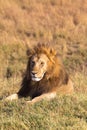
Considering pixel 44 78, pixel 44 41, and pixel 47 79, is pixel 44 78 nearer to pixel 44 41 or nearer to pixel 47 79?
pixel 47 79

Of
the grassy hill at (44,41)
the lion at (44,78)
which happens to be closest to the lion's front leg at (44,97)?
the lion at (44,78)

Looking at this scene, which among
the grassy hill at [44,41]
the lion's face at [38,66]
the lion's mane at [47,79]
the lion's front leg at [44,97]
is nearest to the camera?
the grassy hill at [44,41]

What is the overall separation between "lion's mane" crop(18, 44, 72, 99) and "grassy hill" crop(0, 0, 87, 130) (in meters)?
0.30

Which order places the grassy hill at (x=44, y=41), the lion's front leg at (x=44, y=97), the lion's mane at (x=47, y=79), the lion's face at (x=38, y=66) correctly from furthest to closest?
the lion's mane at (x=47, y=79) < the lion's face at (x=38, y=66) < the lion's front leg at (x=44, y=97) < the grassy hill at (x=44, y=41)

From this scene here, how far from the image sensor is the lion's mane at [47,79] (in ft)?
24.6

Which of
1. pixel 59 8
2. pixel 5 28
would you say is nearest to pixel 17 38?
pixel 5 28

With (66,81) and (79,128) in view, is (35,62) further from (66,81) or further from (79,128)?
(79,128)

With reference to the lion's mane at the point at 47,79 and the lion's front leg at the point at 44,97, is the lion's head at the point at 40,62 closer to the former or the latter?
the lion's mane at the point at 47,79

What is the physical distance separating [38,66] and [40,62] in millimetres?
70

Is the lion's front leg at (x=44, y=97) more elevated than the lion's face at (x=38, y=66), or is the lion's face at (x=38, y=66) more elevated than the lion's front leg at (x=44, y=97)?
the lion's face at (x=38, y=66)

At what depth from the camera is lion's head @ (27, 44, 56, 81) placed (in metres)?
7.33

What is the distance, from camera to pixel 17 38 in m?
16.7

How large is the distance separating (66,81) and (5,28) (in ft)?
33.7

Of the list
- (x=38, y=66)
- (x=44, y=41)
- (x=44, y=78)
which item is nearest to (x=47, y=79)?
(x=44, y=78)
